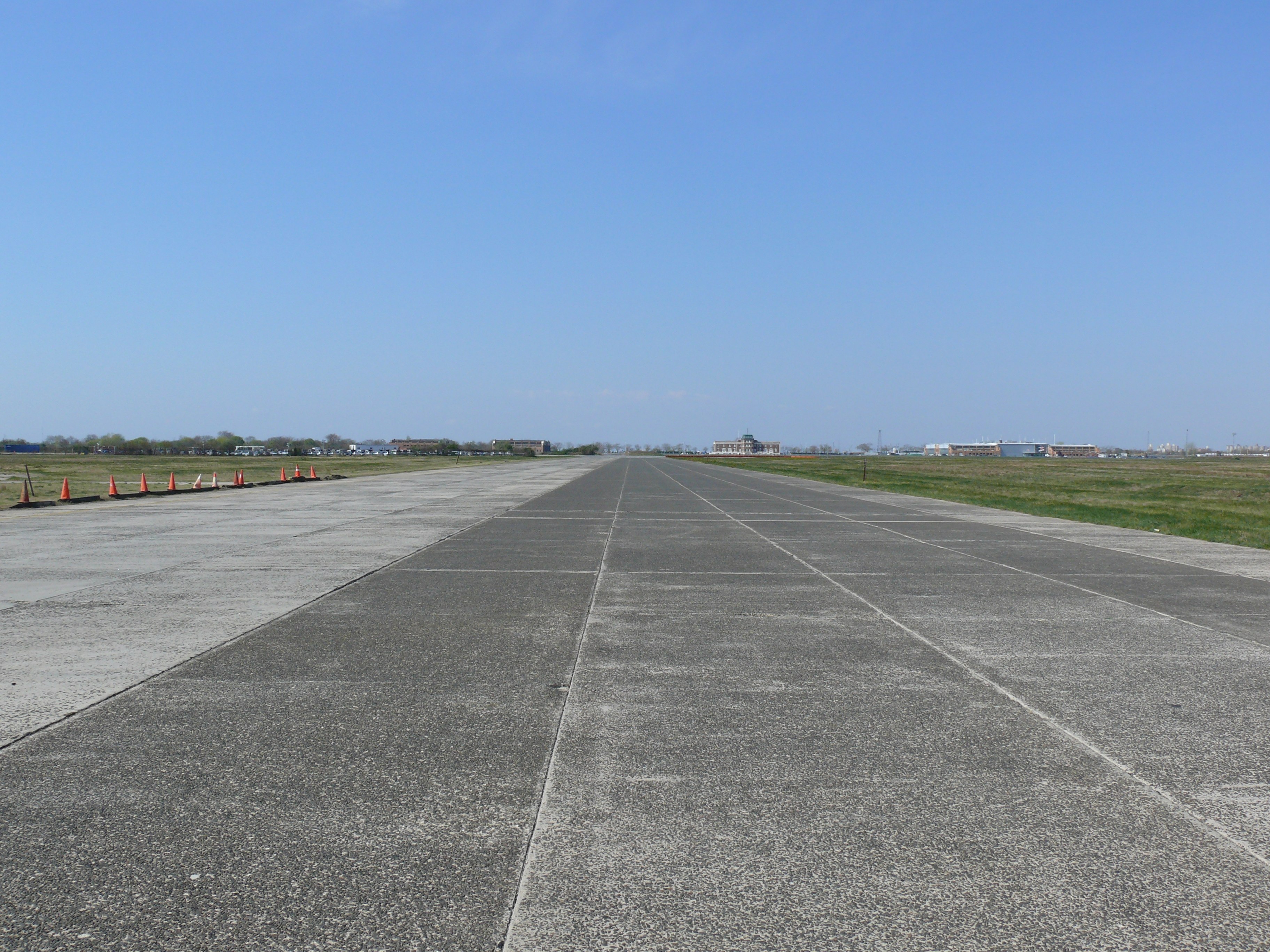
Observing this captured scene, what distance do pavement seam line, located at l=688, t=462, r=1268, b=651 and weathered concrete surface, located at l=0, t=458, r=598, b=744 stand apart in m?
9.19

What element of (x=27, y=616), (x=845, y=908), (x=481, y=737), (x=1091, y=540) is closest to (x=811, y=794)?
(x=845, y=908)

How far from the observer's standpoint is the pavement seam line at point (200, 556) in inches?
382

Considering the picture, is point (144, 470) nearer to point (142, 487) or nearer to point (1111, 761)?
point (142, 487)

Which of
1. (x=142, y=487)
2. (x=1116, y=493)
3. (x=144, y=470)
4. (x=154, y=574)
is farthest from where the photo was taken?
(x=144, y=470)

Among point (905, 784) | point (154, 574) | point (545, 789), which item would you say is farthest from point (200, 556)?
point (905, 784)

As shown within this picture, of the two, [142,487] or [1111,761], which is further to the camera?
[142,487]

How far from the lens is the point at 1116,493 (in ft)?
131

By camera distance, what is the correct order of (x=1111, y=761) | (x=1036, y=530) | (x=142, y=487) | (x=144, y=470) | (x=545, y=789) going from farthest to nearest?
(x=144, y=470)
(x=142, y=487)
(x=1036, y=530)
(x=1111, y=761)
(x=545, y=789)

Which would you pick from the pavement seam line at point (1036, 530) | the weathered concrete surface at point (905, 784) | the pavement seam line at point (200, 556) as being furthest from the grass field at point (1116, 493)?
the pavement seam line at point (200, 556)

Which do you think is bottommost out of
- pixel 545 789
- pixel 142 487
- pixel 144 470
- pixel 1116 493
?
pixel 545 789

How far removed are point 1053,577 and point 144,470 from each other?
77979mm

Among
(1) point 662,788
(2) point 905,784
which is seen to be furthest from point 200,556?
(2) point 905,784

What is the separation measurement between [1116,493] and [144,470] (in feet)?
238

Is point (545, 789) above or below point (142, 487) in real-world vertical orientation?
below
